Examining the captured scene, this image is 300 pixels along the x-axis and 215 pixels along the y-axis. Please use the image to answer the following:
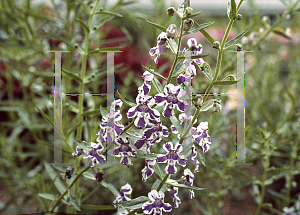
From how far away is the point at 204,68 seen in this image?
13.2 inches

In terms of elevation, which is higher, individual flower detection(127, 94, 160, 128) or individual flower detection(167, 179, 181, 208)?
Answer: individual flower detection(127, 94, 160, 128)

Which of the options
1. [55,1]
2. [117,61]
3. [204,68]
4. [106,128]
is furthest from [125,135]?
[117,61]

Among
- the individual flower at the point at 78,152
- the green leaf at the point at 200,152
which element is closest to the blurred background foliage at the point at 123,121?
the individual flower at the point at 78,152

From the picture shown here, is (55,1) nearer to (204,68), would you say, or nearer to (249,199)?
(204,68)

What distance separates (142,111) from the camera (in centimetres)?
32

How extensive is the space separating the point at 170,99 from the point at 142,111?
0.03 m

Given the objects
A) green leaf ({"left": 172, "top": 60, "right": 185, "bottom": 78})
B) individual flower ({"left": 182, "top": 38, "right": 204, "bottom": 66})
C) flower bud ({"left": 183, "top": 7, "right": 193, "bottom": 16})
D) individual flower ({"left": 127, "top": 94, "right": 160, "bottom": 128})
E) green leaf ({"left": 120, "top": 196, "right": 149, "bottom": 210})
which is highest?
flower bud ({"left": 183, "top": 7, "right": 193, "bottom": 16})

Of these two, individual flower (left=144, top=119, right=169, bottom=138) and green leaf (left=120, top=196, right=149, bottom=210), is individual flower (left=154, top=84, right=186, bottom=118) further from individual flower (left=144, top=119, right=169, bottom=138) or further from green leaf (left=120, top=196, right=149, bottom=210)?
green leaf (left=120, top=196, right=149, bottom=210)

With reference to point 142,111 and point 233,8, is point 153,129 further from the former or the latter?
point 233,8

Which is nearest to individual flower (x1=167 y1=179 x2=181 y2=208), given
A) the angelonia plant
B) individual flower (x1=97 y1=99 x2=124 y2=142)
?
the angelonia plant

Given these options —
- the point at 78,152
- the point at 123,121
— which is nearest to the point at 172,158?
the point at 78,152

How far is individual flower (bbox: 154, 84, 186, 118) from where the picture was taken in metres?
0.32

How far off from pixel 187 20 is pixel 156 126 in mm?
126

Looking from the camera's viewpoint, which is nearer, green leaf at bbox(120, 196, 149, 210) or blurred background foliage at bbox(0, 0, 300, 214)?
green leaf at bbox(120, 196, 149, 210)
